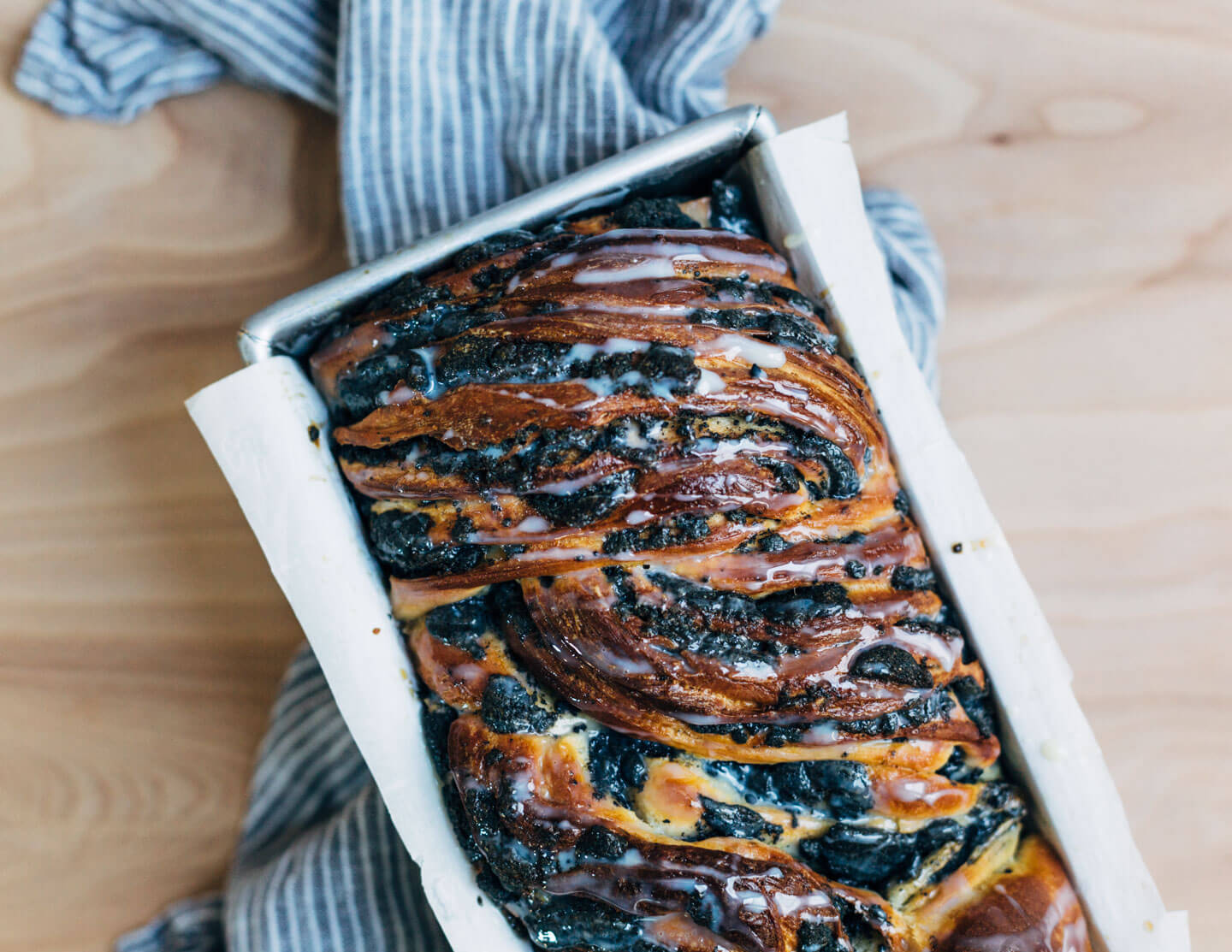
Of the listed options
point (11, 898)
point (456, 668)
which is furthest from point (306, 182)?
point (11, 898)

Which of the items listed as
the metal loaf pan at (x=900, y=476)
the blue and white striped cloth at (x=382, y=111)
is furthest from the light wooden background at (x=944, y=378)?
the metal loaf pan at (x=900, y=476)

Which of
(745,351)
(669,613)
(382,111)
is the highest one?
(382,111)

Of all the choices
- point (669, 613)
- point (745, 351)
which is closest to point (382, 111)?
point (745, 351)

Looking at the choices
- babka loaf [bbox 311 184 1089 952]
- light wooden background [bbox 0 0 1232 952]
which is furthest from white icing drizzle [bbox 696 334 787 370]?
light wooden background [bbox 0 0 1232 952]

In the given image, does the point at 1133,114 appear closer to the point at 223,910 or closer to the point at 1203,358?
the point at 1203,358

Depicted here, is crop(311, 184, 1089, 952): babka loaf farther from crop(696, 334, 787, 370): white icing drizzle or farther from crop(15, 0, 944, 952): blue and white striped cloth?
crop(15, 0, 944, 952): blue and white striped cloth

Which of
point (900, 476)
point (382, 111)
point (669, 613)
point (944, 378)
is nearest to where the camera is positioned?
point (669, 613)

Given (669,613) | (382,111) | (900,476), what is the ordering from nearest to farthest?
(669,613) → (900,476) → (382,111)

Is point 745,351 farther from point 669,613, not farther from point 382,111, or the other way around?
point 382,111
